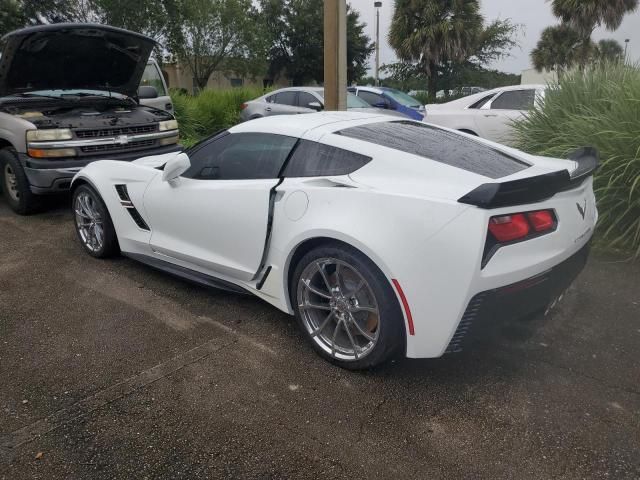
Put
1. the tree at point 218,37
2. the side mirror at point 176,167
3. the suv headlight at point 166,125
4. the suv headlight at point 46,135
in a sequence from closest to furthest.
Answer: the side mirror at point 176,167
the suv headlight at point 46,135
the suv headlight at point 166,125
the tree at point 218,37

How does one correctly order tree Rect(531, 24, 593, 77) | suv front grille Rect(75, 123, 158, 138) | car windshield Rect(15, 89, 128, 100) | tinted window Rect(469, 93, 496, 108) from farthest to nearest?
tree Rect(531, 24, 593, 77) < tinted window Rect(469, 93, 496, 108) < car windshield Rect(15, 89, 128, 100) < suv front grille Rect(75, 123, 158, 138)

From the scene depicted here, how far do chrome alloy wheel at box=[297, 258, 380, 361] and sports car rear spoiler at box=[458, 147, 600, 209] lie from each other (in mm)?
703

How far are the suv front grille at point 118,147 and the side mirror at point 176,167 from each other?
2.62 meters

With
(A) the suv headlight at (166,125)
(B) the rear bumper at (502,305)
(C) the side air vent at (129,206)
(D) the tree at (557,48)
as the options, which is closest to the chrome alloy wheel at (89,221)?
(C) the side air vent at (129,206)

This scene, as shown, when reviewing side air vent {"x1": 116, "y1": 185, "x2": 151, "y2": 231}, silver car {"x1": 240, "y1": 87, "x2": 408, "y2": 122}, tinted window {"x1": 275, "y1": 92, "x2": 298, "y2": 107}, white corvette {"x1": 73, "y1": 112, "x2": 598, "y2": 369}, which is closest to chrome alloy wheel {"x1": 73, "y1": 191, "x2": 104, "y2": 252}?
side air vent {"x1": 116, "y1": 185, "x2": 151, "y2": 231}

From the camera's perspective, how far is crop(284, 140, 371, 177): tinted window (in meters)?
2.93

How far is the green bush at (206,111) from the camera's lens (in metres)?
11.9

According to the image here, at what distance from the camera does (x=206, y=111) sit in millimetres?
12977

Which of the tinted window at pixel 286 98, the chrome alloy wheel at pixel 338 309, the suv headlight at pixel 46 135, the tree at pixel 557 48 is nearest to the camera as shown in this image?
the chrome alloy wheel at pixel 338 309

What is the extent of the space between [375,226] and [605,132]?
367cm

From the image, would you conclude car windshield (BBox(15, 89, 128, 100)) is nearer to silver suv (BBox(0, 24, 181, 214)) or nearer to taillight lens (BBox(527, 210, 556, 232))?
silver suv (BBox(0, 24, 181, 214))

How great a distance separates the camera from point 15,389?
2773 mm

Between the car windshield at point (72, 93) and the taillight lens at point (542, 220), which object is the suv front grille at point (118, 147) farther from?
the taillight lens at point (542, 220)

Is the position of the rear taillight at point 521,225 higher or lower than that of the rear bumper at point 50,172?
higher
